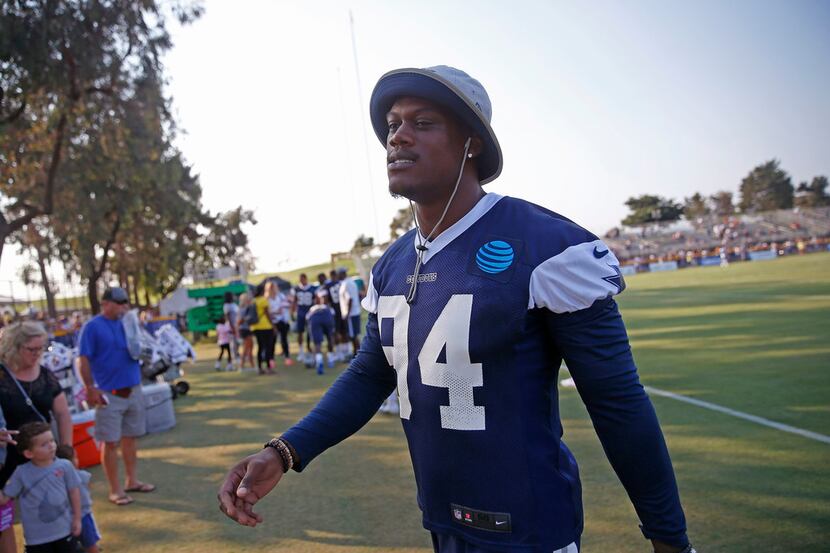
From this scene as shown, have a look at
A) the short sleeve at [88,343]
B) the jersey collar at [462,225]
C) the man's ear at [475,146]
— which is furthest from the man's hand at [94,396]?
the man's ear at [475,146]

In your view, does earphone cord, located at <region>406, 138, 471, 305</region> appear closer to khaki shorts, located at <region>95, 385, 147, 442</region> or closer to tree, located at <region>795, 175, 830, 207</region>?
khaki shorts, located at <region>95, 385, 147, 442</region>

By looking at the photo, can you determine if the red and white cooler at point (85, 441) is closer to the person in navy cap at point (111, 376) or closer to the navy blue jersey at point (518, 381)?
the person in navy cap at point (111, 376)

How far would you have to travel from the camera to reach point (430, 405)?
200cm

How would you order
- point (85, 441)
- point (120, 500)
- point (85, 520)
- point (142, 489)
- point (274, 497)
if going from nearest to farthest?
point (85, 520)
point (274, 497)
point (120, 500)
point (142, 489)
point (85, 441)

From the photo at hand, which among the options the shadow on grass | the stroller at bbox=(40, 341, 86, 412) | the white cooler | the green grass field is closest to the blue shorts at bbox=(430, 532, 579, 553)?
the green grass field

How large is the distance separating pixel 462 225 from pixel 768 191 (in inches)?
4898

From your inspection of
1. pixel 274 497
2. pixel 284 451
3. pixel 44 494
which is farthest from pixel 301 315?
pixel 284 451

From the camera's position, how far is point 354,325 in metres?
15.2

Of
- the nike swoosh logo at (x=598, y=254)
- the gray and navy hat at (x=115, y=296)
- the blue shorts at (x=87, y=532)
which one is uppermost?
the gray and navy hat at (x=115, y=296)

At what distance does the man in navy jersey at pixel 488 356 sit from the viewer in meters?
1.79

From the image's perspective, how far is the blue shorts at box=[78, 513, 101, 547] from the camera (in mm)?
4898

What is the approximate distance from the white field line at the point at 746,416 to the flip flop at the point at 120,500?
6.29 m

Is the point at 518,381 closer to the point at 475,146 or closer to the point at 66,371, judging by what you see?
the point at 475,146

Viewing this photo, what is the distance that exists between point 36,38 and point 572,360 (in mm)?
17200
